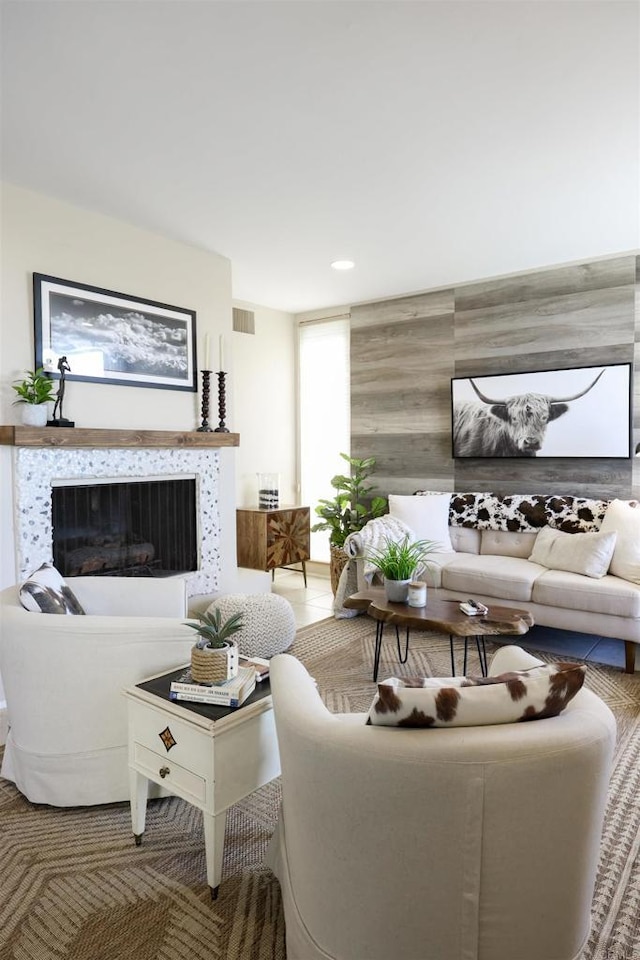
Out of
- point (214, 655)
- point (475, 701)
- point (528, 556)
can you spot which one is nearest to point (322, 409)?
point (528, 556)

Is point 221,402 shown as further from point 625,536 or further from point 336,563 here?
point 625,536

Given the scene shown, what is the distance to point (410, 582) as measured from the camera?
3189mm

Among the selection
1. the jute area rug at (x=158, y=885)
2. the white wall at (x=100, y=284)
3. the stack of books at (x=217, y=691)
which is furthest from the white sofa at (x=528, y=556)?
the stack of books at (x=217, y=691)

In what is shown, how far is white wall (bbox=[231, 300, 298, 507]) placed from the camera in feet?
18.3

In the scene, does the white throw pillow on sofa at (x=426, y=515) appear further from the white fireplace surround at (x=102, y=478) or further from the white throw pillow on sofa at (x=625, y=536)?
the white fireplace surround at (x=102, y=478)

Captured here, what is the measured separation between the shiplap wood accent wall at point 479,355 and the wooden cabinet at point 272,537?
0.87m

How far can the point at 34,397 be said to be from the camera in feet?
10.1

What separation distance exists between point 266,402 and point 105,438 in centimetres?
260

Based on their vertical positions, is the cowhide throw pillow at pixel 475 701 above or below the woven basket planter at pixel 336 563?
above

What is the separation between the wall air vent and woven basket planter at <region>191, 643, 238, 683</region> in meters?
4.17

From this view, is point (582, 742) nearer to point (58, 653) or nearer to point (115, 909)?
point (115, 909)

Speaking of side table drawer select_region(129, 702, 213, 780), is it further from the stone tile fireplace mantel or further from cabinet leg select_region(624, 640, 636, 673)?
cabinet leg select_region(624, 640, 636, 673)

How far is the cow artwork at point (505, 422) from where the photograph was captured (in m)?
4.46

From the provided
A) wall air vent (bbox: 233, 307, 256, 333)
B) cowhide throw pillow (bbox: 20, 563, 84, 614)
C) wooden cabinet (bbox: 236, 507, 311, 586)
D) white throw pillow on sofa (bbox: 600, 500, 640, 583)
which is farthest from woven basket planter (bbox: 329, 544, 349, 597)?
cowhide throw pillow (bbox: 20, 563, 84, 614)
